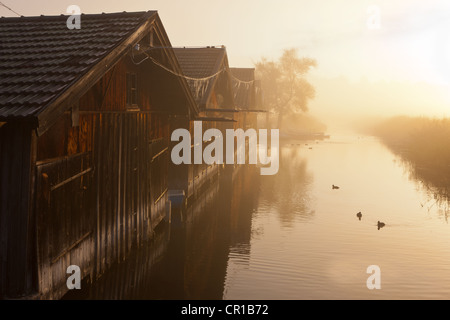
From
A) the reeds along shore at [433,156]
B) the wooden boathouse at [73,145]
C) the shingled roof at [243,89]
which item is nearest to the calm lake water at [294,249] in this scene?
the wooden boathouse at [73,145]

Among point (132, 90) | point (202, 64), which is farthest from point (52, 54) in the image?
point (202, 64)

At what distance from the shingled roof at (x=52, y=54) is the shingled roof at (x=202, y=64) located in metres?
10.6

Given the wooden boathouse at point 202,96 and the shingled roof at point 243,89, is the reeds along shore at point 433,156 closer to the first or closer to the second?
the wooden boathouse at point 202,96

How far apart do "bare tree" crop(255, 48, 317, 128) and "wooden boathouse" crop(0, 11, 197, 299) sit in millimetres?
66076

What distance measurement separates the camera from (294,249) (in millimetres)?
14094

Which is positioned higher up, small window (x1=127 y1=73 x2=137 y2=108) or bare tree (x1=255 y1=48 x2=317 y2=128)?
bare tree (x1=255 y1=48 x2=317 y2=128)

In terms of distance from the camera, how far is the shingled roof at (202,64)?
2135 cm

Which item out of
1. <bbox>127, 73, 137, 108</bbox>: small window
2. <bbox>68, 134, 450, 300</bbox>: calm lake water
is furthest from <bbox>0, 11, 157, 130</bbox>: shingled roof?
<bbox>68, 134, 450, 300</bbox>: calm lake water

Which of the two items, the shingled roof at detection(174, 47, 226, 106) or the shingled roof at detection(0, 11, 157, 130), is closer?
the shingled roof at detection(0, 11, 157, 130)

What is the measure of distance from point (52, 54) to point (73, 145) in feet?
5.77

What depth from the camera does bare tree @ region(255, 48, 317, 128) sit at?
78.5m

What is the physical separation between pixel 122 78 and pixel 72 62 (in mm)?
3298

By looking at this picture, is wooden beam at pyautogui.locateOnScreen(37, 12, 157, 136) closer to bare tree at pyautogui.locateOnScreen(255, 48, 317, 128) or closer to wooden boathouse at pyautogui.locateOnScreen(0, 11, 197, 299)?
wooden boathouse at pyautogui.locateOnScreen(0, 11, 197, 299)
